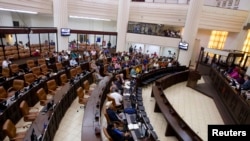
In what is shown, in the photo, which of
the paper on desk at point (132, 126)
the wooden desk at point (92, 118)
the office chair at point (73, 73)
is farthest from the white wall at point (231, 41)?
the paper on desk at point (132, 126)

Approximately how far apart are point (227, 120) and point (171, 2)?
43.4ft

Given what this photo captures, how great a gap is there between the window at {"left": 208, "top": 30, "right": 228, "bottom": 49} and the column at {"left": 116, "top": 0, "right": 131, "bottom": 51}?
10.1 metres

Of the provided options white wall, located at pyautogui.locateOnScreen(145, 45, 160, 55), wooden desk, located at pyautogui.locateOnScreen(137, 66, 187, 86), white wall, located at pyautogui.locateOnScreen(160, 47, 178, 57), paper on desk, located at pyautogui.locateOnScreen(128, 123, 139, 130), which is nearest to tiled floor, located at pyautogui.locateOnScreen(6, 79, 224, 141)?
wooden desk, located at pyautogui.locateOnScreen(137, 66, 187, 86)

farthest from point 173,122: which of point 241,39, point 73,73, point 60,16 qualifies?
point 241,39

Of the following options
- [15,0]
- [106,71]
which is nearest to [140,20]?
[106,71]

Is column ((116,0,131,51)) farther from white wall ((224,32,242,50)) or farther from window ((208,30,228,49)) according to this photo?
white wall ((224,32,242,50))

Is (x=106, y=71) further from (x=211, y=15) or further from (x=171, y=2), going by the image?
(x=211, y=15)

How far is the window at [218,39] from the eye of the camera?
19.9 m

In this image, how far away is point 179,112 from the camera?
874 cm

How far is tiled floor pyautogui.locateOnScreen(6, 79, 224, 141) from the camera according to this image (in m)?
6.03

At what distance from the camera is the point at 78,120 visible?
21.8 ft

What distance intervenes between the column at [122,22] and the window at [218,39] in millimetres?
10079

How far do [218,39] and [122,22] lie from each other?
11254 millimetres

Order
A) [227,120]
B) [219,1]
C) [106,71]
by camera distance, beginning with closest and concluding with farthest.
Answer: [227,120], [106,71], [219,1]
